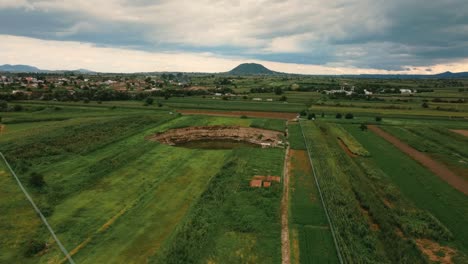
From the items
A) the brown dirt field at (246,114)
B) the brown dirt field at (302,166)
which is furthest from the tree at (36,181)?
the brown dirt field at (246,114)

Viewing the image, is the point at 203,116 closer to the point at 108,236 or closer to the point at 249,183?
the point at 249,183

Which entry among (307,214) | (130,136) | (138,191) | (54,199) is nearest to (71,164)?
(54,199)

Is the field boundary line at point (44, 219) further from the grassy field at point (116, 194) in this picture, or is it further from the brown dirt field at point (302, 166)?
the brown dirt field at point (302, 166)

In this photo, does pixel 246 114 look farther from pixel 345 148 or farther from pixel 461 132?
pixel 461 132

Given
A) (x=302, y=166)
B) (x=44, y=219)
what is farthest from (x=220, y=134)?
(x=44, y=219)

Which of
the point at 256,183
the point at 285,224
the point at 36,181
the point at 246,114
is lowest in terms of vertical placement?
the point at 285,224

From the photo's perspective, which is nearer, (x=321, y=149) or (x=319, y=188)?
(x=319, y=188)
